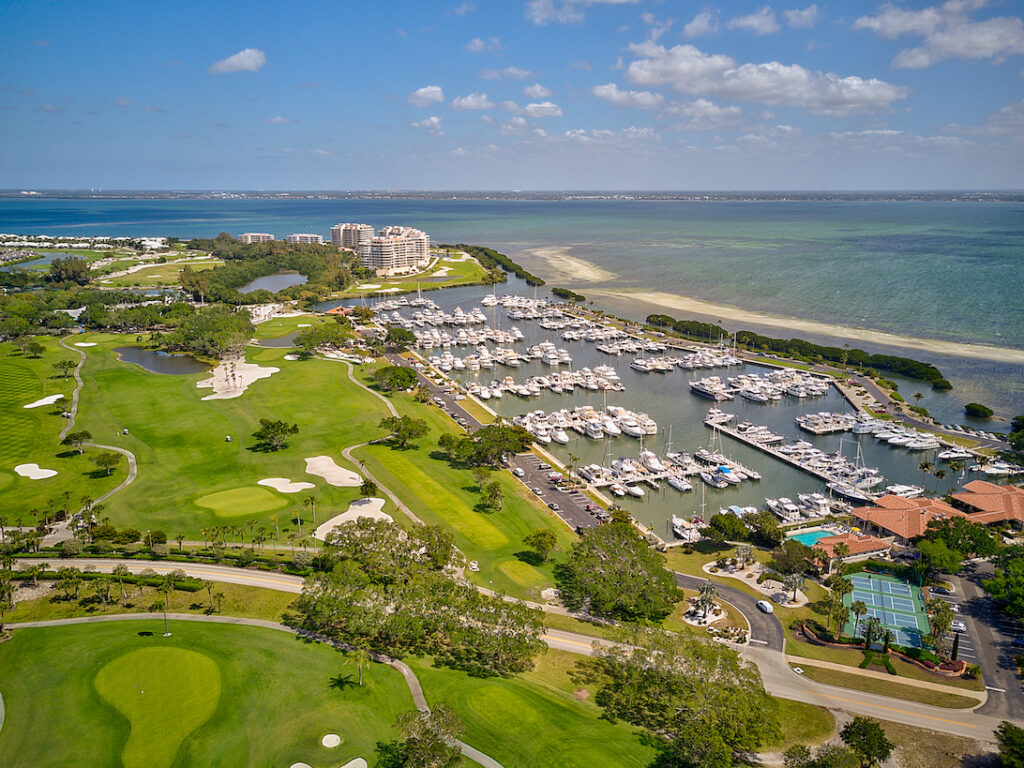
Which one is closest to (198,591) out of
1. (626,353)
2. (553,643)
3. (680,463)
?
(553,643)

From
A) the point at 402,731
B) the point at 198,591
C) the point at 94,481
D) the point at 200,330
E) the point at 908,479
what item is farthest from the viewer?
the point at 200,330

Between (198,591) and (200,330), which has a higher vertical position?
(200,330)

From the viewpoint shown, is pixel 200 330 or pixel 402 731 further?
pixel 200 330

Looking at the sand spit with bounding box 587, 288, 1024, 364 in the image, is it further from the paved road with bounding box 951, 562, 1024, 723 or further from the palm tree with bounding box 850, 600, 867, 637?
the palm tree with bounding box 850, 600, 867, 637

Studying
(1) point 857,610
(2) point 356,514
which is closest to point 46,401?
(2) point 356,514

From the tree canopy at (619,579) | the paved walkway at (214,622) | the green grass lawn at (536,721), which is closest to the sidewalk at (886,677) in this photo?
the tree canopy at (619,579)

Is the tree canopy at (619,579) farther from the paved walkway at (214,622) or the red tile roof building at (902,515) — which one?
the red tile roof building at (902,515)

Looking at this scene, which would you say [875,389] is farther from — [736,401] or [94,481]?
[94,481]
